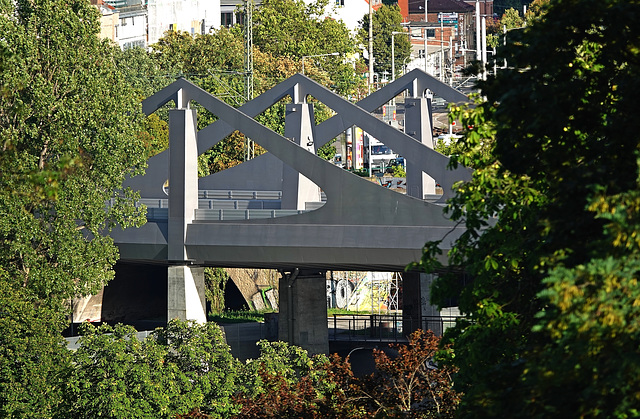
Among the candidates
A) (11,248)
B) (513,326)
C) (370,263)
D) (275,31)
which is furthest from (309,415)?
(275,31)

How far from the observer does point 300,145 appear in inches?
1791

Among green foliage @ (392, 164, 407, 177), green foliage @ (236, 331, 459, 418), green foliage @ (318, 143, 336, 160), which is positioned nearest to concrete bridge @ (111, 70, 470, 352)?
green foliage @ (236, 331, 459, 418)

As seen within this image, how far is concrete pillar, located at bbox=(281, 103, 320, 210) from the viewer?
136 feet

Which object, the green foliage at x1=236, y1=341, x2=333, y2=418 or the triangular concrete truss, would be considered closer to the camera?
the green foliage at x1=236, y1=341, x2=333, y2=418

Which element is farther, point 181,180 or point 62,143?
point 181,180

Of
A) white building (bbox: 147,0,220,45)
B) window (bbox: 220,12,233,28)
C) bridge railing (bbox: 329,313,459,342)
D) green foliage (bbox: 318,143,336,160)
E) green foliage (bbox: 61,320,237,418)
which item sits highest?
window (bbox: 220,12,233,28)

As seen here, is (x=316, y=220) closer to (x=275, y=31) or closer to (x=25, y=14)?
(x=25, y=14)

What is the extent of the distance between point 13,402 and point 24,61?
9.39 meters

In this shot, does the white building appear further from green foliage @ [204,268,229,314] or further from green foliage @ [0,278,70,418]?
green foliage @ [0,278,70,418]

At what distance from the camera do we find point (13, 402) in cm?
2686

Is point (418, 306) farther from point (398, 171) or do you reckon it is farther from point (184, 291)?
point (398, 171)

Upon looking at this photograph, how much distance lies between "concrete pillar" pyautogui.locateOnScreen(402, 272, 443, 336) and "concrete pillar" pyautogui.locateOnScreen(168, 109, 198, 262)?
364 inches

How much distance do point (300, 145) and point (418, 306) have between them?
27.8 ft

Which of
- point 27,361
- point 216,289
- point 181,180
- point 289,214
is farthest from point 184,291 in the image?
point 216,289
